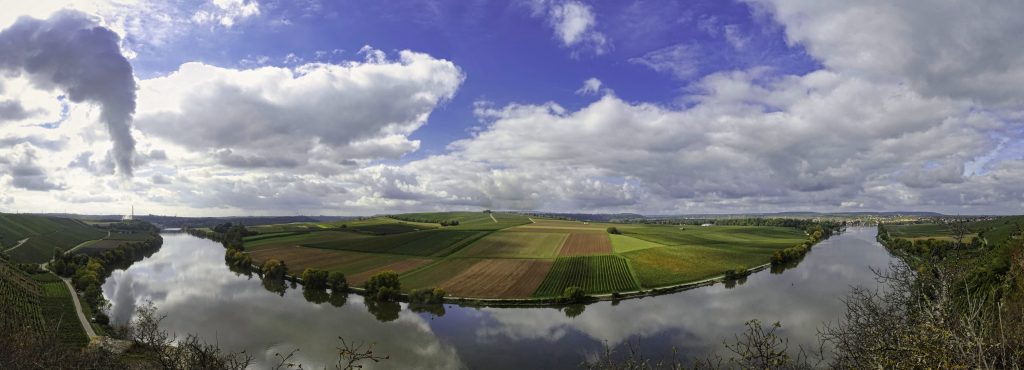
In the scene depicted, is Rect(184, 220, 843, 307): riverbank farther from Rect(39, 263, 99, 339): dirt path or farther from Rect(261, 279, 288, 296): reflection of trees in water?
Rect(39, 263, 99, 339): dirt path

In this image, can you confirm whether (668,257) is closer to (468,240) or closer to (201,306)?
(468,240)

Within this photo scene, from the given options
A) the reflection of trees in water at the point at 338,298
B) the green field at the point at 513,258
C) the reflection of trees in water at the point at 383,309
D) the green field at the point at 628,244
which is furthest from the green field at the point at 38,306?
the green field at the point at 628,244

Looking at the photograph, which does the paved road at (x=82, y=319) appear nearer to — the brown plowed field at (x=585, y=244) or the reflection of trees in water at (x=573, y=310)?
the reflection of trees in water at (x=573, y=310)

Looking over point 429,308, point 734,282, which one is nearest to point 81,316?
point 429,308

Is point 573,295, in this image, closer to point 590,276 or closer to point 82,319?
point 590,276

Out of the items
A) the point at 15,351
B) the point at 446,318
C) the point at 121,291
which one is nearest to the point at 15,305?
the point at 121,291
